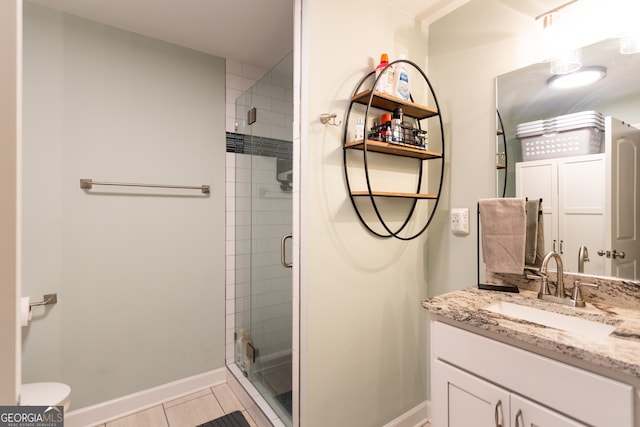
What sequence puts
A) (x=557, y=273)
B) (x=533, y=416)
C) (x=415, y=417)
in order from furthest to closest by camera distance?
(x=415, y=417)
(x=557, y=273)
(x=533, y=416)

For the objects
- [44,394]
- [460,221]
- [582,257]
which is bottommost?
[44,394]

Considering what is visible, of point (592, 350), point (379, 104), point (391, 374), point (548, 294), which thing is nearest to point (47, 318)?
point (391, 374)

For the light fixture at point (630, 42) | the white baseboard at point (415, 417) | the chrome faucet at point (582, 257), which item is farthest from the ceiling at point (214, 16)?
the white baseboard at point (415, 417)

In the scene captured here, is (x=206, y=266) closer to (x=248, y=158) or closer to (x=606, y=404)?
(x=248, y=158)

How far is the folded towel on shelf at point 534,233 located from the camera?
4.41ft

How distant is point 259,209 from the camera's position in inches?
81.4

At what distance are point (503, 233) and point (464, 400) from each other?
0.73 metres

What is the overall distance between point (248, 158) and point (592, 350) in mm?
2001

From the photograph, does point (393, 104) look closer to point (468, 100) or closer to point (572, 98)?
point (468, 100)

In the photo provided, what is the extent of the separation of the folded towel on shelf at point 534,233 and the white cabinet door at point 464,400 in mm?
635

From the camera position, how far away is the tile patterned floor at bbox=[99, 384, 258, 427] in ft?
5.85

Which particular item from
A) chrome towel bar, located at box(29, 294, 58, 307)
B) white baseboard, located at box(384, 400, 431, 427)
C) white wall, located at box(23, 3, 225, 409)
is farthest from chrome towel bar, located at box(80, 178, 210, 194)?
white baseboard, located at box(384, 400, 431, 427)

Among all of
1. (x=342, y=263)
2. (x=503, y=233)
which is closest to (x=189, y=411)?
(x=342, y=263)

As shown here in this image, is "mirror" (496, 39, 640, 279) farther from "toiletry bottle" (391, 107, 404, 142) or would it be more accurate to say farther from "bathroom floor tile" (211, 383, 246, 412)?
"bathroom floor tile" (211, 383, 246, 412)
